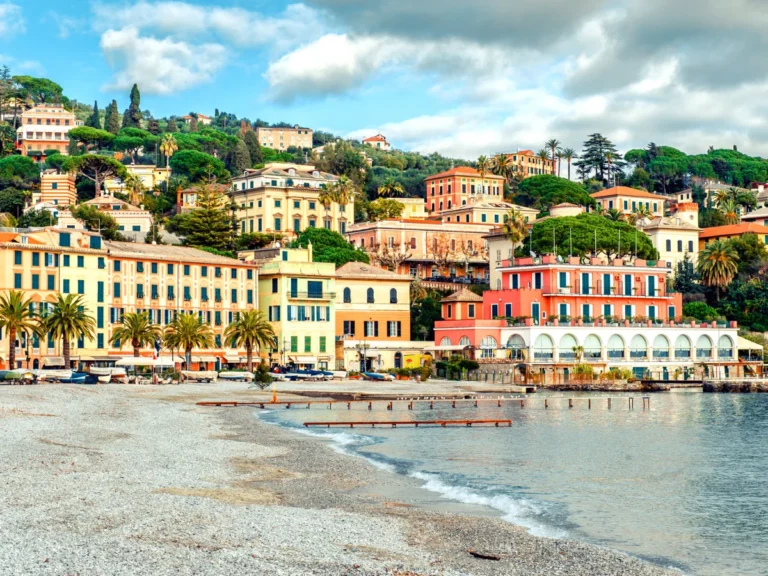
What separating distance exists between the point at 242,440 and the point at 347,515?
19.4 m

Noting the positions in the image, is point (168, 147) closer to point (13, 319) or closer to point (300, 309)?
point (300, 309)

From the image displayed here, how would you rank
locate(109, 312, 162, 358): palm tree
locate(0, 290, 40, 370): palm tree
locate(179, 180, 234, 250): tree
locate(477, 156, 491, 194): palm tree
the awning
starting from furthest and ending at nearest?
locate(477, 156, 491, 194): palm tree < locate(179, 180, 234, 250): tree < the awning < locate(109, 312, 162, 358): palm tree < locate(0, 290, 40, 370): palm tree

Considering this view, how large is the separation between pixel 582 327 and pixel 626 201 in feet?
259

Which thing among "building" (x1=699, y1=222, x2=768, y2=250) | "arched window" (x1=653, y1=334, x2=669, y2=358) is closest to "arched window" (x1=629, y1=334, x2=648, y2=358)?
"arched window" (x1=653, y1=334, x2=669, y2=358)

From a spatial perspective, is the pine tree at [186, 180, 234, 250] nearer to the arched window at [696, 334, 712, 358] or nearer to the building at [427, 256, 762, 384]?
the building at [427, 256, 762, 384]

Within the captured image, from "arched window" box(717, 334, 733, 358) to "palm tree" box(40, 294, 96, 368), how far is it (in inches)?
2295

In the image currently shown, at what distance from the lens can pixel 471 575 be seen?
773 inches

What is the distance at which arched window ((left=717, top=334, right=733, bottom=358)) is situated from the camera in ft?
352

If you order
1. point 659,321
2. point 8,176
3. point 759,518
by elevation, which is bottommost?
point 759,518

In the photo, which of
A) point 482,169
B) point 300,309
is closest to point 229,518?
point 300,309

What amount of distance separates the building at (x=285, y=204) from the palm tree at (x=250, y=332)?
47.7 metres

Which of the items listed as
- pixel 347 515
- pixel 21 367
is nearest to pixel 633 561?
pixel 347 515

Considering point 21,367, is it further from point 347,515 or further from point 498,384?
point 347,515

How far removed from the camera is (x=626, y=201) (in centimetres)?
17525
